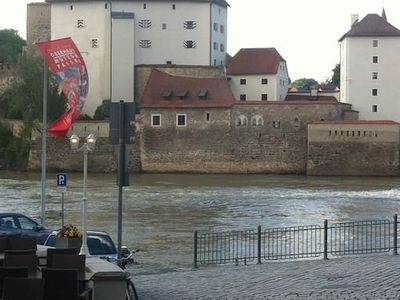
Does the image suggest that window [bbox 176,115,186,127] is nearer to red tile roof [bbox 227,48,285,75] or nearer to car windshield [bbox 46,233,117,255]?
red tile roof [bbox 227,48,285,75]

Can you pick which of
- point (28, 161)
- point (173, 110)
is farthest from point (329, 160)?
point (28, 161)

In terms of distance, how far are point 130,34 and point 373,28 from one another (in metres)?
22.9

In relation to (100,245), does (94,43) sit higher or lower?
higher

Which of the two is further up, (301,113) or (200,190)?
(301,113)

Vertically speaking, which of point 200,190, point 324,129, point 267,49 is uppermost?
point 267,49

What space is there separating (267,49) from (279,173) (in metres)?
15.9

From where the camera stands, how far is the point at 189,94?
74188mm

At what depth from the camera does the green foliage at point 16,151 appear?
75.1 meters

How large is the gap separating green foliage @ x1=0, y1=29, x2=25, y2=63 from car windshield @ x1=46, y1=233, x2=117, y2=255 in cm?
A: 8957

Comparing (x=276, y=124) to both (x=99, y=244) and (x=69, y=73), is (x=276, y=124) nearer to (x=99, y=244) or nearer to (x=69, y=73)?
(x=69, y=73)

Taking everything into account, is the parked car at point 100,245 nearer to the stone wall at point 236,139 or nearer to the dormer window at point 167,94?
the stone wall at point 236,139

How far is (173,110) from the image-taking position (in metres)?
73.9

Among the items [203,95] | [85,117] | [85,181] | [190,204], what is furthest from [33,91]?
[85,181]

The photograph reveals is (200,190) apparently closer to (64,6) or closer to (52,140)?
(52,140)
